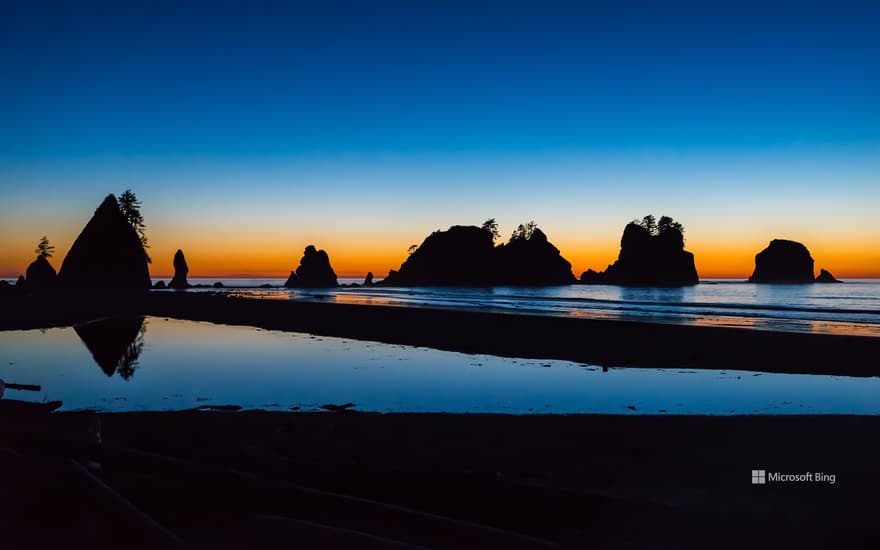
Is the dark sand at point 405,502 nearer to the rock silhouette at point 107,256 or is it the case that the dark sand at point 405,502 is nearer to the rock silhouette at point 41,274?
the rock silhouette at point 107,256

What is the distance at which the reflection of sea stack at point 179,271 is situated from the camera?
13999 centimetres

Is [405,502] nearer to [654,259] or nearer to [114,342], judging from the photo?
[114,342]

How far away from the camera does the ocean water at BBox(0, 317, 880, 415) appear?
11008 mm

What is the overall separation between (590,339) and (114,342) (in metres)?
18.2

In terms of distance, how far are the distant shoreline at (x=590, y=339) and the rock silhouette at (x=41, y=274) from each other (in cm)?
7856

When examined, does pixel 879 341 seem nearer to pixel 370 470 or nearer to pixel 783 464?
pixel 783 464

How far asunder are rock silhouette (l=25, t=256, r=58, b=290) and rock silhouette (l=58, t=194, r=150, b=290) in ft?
5.02

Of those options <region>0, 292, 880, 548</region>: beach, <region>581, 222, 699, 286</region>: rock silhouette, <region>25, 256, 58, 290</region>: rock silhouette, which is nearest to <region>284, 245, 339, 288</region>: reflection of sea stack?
<region>25, 256, 58, 290</region>: rock silhouette

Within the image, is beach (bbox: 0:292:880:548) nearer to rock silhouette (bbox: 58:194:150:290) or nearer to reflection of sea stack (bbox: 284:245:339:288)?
rock silhouette (bbox: 58:194:150:290)

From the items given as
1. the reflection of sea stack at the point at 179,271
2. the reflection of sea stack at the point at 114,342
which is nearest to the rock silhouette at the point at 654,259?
the reflection of sea stack at the point at 179,271

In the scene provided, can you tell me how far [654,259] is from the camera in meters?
177

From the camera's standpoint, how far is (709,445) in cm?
788

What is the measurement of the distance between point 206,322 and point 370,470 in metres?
29.7

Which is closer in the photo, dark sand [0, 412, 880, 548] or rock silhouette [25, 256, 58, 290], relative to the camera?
dark sand [0, 412, 880, 548]
